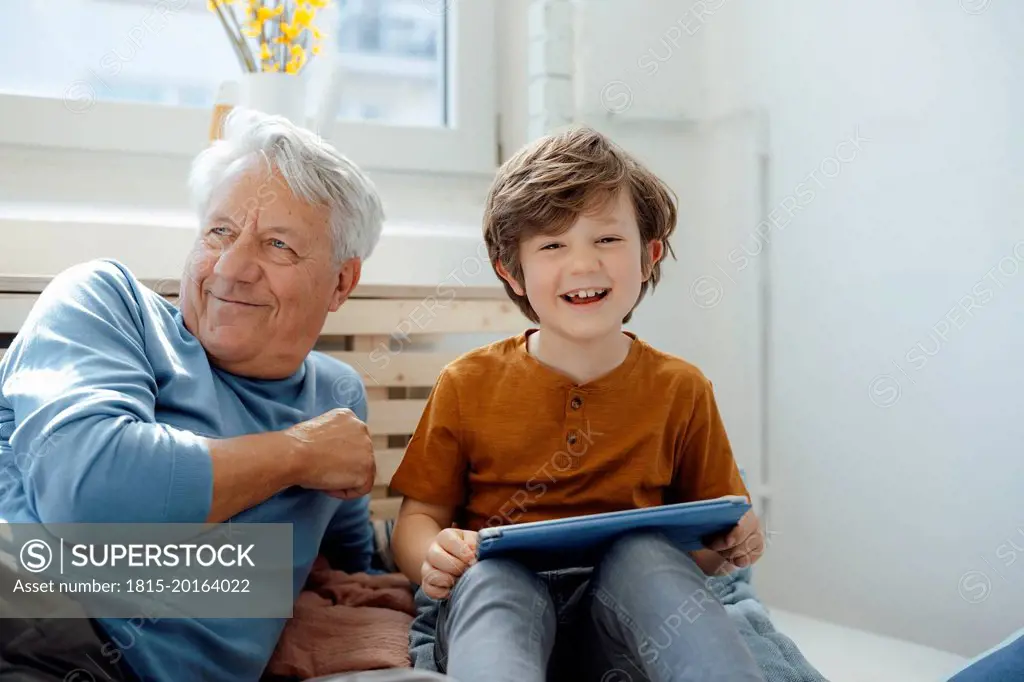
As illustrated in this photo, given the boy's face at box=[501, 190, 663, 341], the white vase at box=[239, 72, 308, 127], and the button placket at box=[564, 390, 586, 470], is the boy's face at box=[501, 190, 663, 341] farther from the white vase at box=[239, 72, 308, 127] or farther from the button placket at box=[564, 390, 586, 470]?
the white vase at box=[239, 72, 308, 127]

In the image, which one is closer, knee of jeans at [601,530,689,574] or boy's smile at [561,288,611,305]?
knee of jeans at [601,530,689,574]

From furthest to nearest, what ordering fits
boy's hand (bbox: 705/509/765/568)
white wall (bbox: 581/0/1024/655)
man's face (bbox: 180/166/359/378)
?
1. white wall (bbox: 581/0/1024/655)
2. man's face (bbox: 180/166/359/378)
3. boy's hand (bbox: 705/509/765/568)

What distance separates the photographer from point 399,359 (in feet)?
5.90

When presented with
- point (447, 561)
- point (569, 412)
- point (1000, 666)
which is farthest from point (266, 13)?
point (1000, 666)

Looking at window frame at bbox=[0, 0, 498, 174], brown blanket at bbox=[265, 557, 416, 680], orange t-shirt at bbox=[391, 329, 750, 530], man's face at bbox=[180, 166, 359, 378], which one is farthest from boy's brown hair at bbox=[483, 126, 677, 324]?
window frame at bbox=[0, 0, 498, 174]

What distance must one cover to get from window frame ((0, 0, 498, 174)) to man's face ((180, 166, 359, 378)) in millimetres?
630

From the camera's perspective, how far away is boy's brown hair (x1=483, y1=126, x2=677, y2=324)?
1.23 m

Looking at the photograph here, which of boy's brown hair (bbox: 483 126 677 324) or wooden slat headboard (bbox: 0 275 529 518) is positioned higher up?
boy's brown hair (bbox: 483 126 677 324)

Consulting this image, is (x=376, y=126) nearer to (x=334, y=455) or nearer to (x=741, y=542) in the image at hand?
(x=334, y=455)

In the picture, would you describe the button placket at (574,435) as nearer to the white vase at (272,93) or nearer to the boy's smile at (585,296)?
the boy's smile at (585,296)

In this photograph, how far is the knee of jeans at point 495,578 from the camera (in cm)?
106

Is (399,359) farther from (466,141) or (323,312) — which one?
(466,141)

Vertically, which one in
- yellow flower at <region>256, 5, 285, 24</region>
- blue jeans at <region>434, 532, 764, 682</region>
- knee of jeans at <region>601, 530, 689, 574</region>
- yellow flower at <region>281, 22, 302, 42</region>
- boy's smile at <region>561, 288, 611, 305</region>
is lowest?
blue jeans at <region>434, 532, 764, 682</region>

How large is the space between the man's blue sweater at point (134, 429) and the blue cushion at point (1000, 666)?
855 mm
